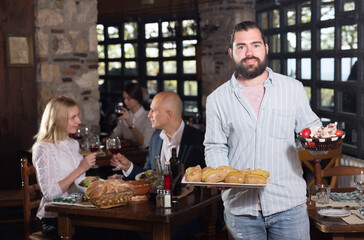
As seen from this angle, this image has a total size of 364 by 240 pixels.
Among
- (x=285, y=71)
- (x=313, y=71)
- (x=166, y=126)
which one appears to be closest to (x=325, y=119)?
(x=313, y=71)

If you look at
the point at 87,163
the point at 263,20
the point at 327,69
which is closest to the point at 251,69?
the point at 87,163

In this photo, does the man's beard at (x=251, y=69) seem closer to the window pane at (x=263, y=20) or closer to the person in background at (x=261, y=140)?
the person in background at (x=261, y=140)

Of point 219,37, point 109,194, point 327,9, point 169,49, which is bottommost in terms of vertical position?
point 109,194

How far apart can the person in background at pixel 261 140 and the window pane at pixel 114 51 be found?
7624 millimetres

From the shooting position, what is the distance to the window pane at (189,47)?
887cm

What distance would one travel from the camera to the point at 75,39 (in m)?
6.50

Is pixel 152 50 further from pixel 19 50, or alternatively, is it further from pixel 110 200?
pixel 110 200

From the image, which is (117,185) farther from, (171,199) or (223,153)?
(223,153)

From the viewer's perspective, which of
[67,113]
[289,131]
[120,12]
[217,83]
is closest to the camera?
[289,131]

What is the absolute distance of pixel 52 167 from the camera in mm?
3840

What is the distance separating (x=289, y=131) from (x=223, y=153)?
32 centimetres

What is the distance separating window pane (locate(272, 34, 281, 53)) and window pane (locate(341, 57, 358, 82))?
1.64m

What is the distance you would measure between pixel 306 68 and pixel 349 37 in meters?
0.98

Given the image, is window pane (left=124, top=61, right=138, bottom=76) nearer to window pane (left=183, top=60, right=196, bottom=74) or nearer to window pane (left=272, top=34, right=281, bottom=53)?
window pane (left=183, top=60, right=196, bottom=74)
